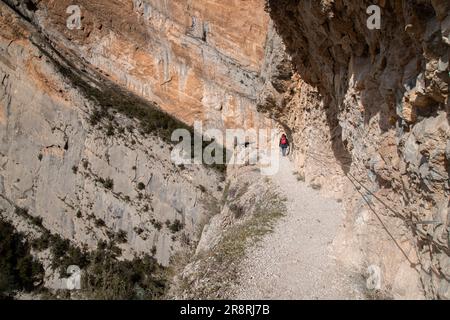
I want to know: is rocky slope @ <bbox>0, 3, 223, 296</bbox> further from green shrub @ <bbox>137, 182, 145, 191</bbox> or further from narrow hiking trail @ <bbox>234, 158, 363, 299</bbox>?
narrow hiking trail @ <bbox>234, 158, 363, 299</bbox>

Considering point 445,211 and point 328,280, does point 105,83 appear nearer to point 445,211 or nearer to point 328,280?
point 328,280

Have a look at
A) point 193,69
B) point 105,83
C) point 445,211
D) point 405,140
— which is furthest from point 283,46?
point 105,83

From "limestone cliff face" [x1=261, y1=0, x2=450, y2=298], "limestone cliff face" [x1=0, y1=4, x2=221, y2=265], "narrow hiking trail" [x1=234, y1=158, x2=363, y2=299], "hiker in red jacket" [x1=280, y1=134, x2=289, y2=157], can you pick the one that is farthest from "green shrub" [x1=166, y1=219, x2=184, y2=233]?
"limestone cliff face" [x1=261, y1=0, x2=450, y2=298]

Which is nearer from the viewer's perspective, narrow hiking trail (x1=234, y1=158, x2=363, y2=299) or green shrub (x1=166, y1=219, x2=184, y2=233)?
narrow hiking trail (x1=234, y1=158, x2=363, y2=299)

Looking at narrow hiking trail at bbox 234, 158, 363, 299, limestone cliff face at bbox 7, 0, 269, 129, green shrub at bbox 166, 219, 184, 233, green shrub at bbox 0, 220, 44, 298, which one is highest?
limestone cliff face at bbox 7, 0, 269, 129

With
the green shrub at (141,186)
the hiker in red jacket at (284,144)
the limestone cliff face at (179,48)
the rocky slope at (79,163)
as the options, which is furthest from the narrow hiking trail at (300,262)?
the limestone cliff face at (179,48)

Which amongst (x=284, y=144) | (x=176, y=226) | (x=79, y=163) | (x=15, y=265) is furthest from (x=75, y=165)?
(x=284, y=144)
